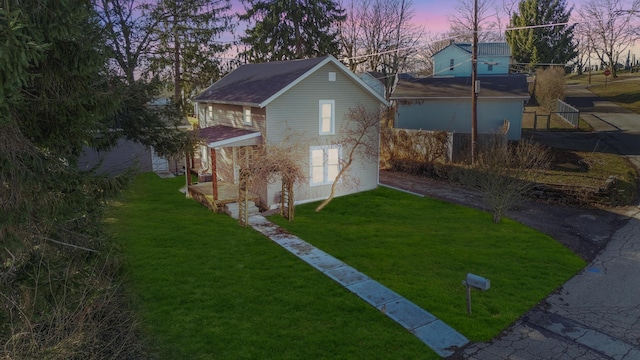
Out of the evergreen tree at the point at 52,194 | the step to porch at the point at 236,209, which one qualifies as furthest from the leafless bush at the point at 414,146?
the evergreen tree at the point at 52,194

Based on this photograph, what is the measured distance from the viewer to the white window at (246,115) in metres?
18.9

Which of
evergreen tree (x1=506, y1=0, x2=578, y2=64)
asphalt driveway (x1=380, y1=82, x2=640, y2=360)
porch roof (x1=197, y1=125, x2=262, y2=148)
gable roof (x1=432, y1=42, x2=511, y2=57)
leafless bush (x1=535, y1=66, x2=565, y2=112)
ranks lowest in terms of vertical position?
asphalt driveway (x1=380, y1=82, x2=640, y2=360)

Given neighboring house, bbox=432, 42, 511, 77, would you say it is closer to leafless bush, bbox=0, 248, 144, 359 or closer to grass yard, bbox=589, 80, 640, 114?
grass yard, bbox=589, 80, 640, 114

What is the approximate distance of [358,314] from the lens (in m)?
9.43

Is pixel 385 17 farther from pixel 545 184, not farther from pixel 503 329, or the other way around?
pixel 503 329

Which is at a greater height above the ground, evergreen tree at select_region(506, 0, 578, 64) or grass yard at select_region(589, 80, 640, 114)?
evergreen tree at select_region(506, 0, 578, 64)

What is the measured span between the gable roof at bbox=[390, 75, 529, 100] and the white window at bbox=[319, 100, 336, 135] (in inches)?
A: 554

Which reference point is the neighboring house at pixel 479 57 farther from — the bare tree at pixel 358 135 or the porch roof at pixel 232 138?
the porch roof at pixel 232 138

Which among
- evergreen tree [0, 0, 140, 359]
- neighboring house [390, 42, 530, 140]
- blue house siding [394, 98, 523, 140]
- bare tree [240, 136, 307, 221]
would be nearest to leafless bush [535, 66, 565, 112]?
neighboring house [390, 42, 530, 140]

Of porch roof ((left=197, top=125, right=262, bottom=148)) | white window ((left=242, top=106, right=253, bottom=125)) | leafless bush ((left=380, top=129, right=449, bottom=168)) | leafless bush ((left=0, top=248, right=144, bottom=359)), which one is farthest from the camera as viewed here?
leafless bush ((left=380, top=129, right=449, bottom=168))

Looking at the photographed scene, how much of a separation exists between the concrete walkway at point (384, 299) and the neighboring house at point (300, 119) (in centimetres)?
486

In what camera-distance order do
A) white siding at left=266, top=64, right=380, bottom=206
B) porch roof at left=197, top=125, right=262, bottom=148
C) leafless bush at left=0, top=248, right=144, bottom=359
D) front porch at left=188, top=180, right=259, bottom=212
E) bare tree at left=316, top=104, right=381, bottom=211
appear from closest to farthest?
leafless bush at left=0, top=248, right=144, bottom=359
porch roof at left=197, top=125, right=262, bottom=148
front porch at left=188, top=180, right=259, bottom=212
white siding at left=266, top=64, right=380, bottom=206
bare tree at left=316, top=104, right=381, bottom=211

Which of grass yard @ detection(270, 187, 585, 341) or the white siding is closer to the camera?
grass yard @ detection(270, 187, 585, 341)

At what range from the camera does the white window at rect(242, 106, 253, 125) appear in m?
18.9
